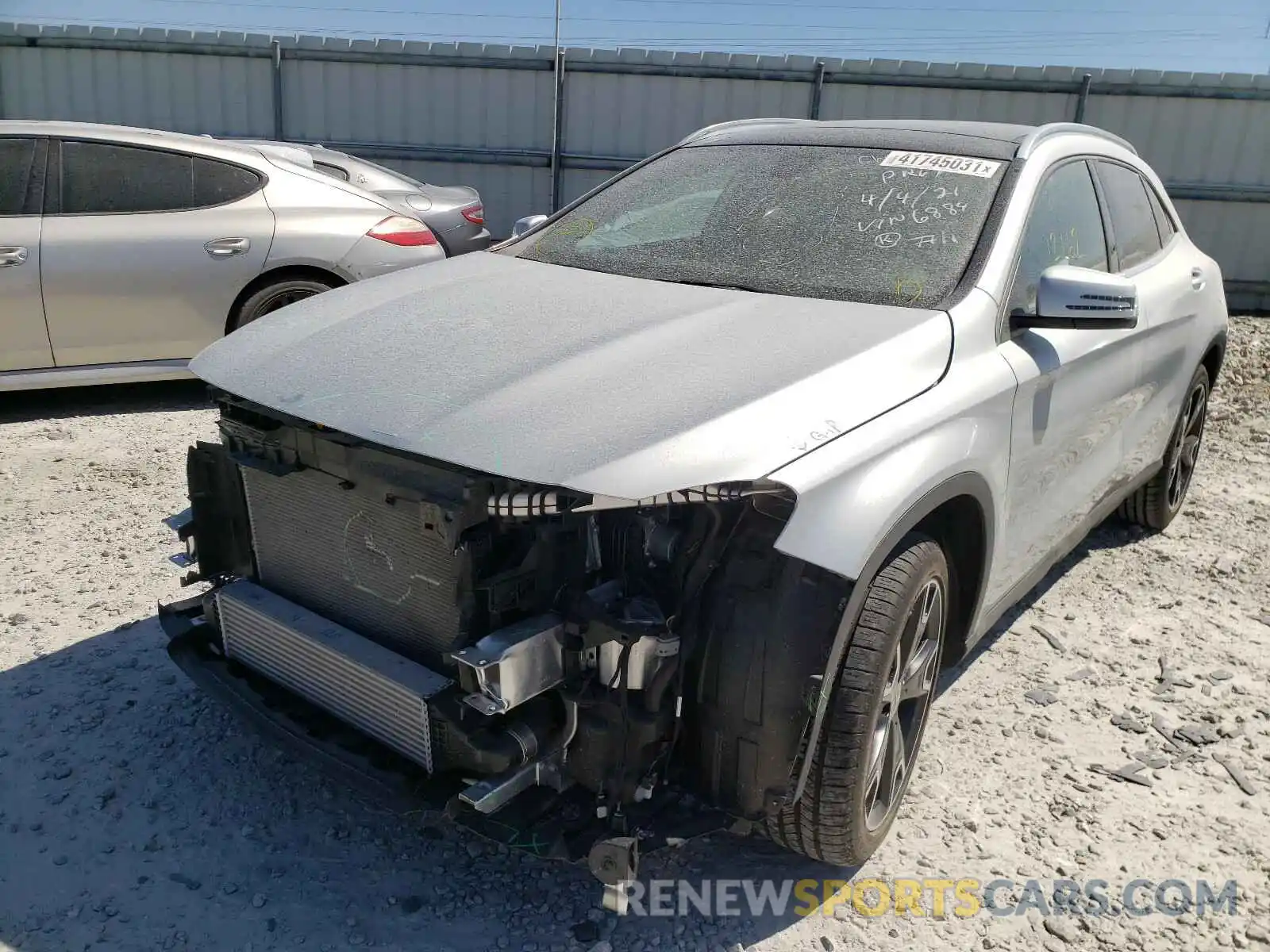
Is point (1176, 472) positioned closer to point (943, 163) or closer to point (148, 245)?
point (943, 163)

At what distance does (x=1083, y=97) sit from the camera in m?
11.0

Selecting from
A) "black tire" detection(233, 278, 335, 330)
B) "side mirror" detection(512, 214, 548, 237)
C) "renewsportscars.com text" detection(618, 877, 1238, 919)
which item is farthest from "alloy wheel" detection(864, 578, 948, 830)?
"black tire" detection(233, 278, 335, 330)

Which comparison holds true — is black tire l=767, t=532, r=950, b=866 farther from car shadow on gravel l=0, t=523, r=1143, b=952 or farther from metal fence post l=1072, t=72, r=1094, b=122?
metal fence post l=1072, t=72, r=1094, b=122

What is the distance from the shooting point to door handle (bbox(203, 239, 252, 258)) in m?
6.01

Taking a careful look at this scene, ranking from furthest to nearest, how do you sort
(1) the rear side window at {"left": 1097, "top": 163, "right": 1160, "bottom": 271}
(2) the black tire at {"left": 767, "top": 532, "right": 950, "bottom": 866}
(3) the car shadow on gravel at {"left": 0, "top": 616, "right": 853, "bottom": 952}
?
1. (1) the rear side window at {"left": 1097, "top": 163, "right": 1160, "bottom": 271}
2. (3) the car shadow on gravel at {"left": 0, "top": 616, "right": 853, "bottom": 952}
3. (2) the black tire at {"left": 767, "top": 532, "right": 950, "bottom": 866}

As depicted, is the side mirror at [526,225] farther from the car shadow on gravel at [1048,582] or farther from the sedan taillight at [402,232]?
the sedan taillight at [402,232]

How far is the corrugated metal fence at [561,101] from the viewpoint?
1098 centimetres

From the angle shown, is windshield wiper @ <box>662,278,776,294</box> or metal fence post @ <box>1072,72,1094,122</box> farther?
metal fence post @ <box>1072,72,1094,122</box>

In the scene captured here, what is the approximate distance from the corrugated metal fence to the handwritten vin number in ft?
26.6

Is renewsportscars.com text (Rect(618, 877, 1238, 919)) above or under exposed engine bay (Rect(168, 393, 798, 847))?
under

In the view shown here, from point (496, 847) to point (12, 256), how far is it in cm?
463

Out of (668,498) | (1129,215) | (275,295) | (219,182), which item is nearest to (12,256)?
(219,182)

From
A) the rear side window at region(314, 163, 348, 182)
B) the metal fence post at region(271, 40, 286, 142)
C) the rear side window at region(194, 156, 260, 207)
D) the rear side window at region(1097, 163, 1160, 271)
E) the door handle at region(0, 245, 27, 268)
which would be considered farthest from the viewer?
the metal fence post at region(271, 40, 286, 142)

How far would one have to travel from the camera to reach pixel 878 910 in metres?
2.58
